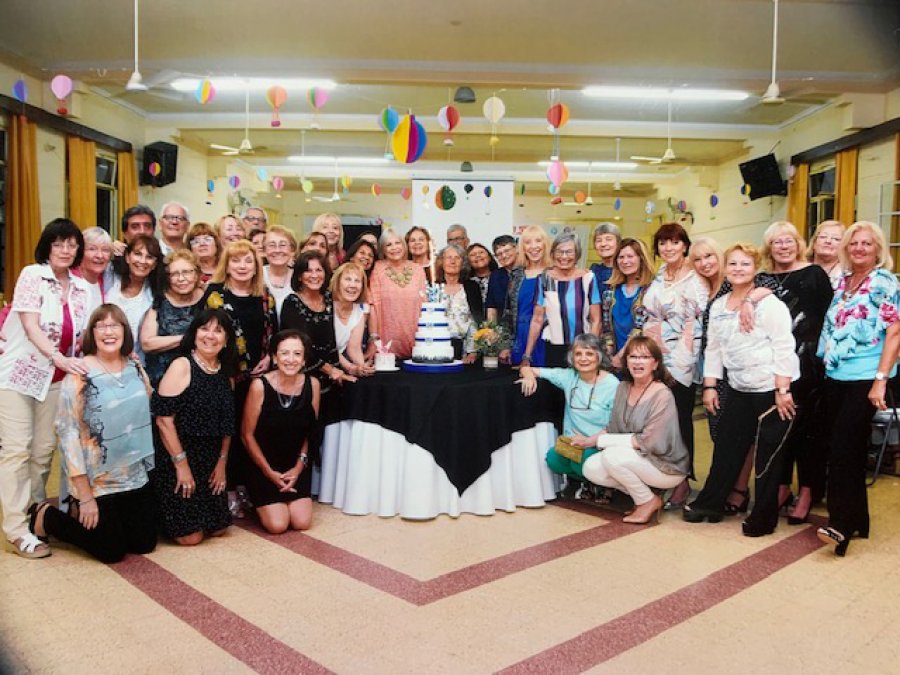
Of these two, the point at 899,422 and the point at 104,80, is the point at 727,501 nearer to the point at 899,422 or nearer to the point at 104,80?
the point at 899,422

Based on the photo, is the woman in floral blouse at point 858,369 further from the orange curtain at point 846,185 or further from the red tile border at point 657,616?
the orange curtain at point 846,185

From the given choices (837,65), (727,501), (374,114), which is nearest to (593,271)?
(727,501)

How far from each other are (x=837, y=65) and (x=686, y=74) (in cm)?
159

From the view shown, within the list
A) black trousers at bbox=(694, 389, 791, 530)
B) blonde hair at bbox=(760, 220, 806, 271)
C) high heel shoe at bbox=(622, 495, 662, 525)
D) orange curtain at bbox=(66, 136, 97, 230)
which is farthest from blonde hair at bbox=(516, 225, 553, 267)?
orange curtain at bbox=(66, 136, 97, 230)

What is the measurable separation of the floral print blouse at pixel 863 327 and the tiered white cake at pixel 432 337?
206 centimetres

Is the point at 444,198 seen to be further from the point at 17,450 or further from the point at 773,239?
the point at 17,450

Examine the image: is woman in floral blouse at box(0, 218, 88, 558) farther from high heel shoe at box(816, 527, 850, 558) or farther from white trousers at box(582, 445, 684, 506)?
high heel shoe at box(816, 527, 850, 558)

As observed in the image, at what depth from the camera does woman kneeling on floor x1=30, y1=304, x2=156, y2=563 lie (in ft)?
10.3

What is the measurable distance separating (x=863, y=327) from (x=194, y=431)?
3.29 m

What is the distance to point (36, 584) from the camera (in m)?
2.98

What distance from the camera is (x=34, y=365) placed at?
331 centimetres

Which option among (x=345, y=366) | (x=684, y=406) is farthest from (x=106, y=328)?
(x=684, y=406)

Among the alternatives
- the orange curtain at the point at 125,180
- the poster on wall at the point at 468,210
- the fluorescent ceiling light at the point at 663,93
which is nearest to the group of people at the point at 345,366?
the fluorescent ceiling light at the point at 663,93

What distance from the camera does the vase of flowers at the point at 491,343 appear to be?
14.3ft
